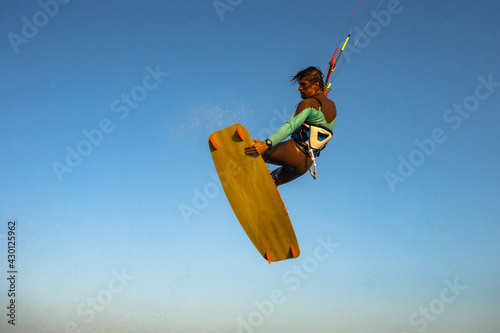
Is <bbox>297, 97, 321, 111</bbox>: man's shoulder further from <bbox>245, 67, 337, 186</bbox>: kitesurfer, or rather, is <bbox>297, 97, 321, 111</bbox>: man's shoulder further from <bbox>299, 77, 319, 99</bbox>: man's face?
<bbox>299, 77, 319, 99</bbox>: man's face

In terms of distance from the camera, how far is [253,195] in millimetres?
7461

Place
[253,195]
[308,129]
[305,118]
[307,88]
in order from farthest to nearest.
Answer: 1. [253,195]
2. [307,88]
3. [308,129]
4. [305,118]

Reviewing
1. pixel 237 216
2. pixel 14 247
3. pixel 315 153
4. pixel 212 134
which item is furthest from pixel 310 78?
pixel 14 247

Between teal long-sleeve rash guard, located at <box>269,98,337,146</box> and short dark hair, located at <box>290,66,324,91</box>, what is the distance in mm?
355

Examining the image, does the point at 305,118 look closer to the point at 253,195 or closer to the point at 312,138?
the point at 312,138

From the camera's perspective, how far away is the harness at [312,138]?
721 centimetres

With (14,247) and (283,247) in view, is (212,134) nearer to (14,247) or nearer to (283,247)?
(283,247)

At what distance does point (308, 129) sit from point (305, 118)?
0.27 metres

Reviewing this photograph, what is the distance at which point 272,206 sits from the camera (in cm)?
746

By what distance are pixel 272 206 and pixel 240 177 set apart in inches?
26.5

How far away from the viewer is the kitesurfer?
23.3 ft

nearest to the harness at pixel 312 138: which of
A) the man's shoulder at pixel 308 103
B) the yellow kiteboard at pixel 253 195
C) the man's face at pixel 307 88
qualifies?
the man's shoulder at pixel 308 103

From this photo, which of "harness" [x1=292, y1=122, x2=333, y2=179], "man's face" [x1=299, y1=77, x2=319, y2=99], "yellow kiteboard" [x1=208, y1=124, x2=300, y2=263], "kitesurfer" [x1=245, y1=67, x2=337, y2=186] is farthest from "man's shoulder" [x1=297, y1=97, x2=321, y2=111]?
"yellow kiteboard" [x1=208, y1=124, x2=300, y2=263]

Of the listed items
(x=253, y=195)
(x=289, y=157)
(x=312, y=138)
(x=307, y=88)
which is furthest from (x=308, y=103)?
(x=253, y=195)
